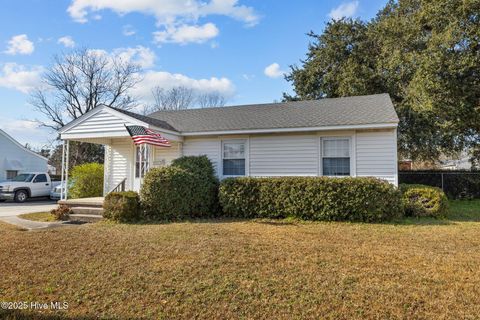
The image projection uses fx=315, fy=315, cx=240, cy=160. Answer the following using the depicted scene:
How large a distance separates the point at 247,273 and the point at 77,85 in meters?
32.0

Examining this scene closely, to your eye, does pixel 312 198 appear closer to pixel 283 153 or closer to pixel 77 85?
pixel 283 153

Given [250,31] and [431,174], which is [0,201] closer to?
[250,31]

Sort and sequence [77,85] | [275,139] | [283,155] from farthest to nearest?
[77,85] → [275,139] → [283,155]

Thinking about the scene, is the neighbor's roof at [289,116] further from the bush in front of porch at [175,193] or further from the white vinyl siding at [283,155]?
the bush in front of porch at [175,193]

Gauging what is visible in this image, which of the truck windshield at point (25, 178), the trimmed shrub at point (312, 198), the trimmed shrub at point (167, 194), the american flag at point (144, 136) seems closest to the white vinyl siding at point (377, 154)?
the trimmed shrub at point (312, 198)

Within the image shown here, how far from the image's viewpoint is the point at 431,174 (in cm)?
1692

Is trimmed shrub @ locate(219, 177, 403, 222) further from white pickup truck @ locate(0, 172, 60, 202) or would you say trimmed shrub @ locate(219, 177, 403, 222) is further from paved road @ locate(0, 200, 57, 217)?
white pickup truck @ locate(0, 172, 60, 202)

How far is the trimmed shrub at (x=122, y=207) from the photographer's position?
370 inches

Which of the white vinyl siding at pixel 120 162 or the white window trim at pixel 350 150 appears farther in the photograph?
the white vinyl siding at pixel 120 162

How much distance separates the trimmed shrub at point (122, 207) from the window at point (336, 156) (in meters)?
6.39

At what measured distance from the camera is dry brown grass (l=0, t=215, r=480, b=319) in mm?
Result: 3564

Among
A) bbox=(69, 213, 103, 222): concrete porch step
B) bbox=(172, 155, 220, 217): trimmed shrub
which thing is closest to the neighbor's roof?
bbox=(172, 155, 220, 217): trimmed shrub

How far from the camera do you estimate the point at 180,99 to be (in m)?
39.6

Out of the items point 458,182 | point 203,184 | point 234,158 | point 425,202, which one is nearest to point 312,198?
point 203,184
